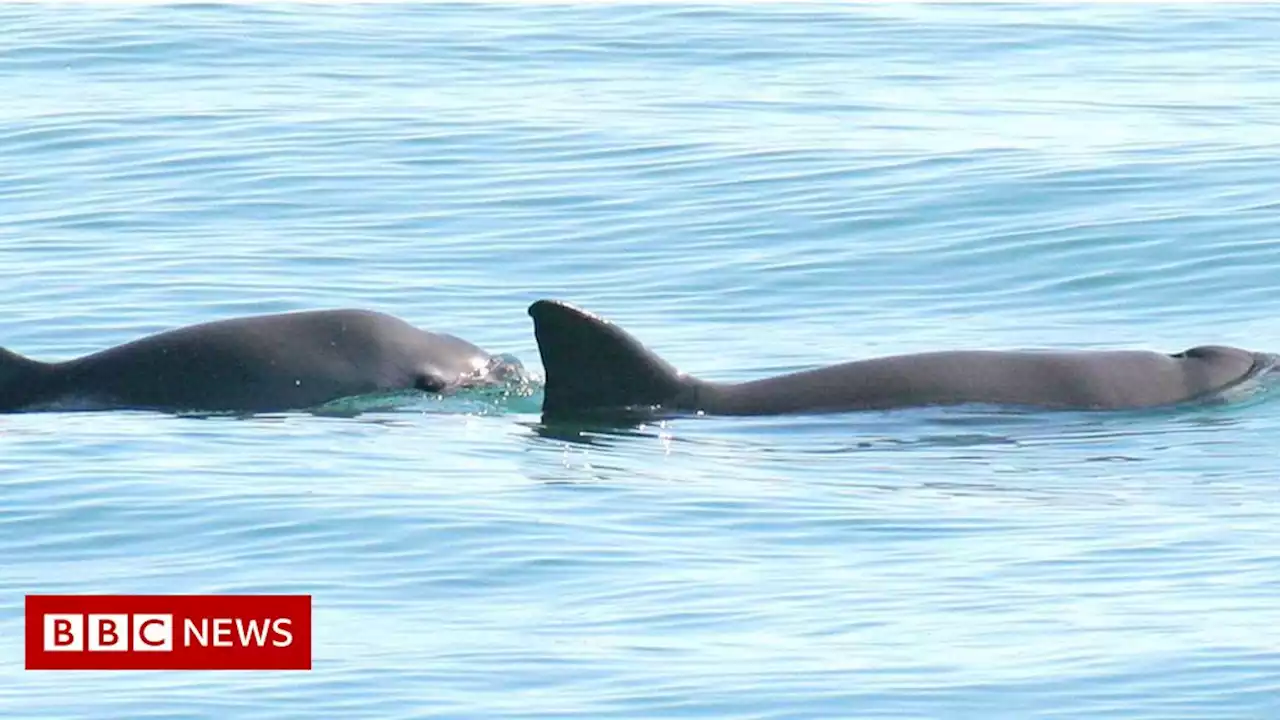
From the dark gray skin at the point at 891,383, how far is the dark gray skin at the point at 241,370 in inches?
45.6

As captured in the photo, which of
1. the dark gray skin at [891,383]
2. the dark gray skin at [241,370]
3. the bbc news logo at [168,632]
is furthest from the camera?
the dark gray skin at [241,370]

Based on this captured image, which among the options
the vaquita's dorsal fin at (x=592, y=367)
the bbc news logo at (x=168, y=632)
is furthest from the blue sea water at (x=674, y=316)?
the vaquita's dorsal fin at (x=592, y=367)

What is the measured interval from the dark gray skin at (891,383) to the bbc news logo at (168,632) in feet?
13.6

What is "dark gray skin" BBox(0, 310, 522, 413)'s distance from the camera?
16.5 m

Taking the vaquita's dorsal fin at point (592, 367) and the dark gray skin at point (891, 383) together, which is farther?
the dark gray skin at point (891, 383)

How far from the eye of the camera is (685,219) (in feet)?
84.6

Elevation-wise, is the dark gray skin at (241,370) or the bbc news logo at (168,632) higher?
the dark gray skin at (241,370)

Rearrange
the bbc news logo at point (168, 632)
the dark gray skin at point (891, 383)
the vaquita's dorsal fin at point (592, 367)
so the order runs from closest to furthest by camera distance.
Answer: the bbc news logo at point (168, 632) < the vaquita's dorsal fin at point (592, 367) < the dark gray skin at point (891, 383)

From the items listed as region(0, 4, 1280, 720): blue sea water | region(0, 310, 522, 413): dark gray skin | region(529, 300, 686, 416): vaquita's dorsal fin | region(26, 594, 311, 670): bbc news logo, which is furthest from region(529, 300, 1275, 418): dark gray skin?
region(26, 594, 311, 670): bbc news logo

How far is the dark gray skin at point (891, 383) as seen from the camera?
52.3 ft

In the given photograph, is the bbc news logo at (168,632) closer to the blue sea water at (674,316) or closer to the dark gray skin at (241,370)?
the blue sea water at (674,316)

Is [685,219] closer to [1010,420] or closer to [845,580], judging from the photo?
[1010,420]

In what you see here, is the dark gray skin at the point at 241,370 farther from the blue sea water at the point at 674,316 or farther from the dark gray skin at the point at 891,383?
the dark gray skin at the point at 891,383

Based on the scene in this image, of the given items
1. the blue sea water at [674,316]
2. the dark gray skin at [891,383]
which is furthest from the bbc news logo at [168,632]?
the dark gray skin at [891,383]
